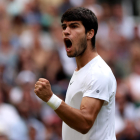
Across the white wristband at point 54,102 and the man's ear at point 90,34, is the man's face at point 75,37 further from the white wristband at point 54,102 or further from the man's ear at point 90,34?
the white wristband at point 54,102

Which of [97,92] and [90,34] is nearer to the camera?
[97,92]

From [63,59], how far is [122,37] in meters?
2.25

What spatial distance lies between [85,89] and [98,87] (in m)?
0.13

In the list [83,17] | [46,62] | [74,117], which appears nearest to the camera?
[74,117]

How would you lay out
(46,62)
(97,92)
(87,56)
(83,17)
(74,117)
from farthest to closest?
(46,62), (87,56), (83,17), (97,92), (74,117)

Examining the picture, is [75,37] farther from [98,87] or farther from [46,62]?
[46,62]

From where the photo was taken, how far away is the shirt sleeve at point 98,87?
254 centimetres

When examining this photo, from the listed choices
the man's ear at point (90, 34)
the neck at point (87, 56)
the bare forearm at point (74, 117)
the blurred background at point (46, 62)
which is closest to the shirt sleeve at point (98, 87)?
the bare forearm at point (74, 117)

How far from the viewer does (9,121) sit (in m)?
5.55

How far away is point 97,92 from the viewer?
254 cm

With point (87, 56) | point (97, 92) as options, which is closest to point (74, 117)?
point (97, 92)

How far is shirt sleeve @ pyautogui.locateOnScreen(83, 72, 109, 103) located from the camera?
2.54m

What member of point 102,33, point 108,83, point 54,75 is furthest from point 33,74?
point 108,83

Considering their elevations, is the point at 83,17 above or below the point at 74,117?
above
